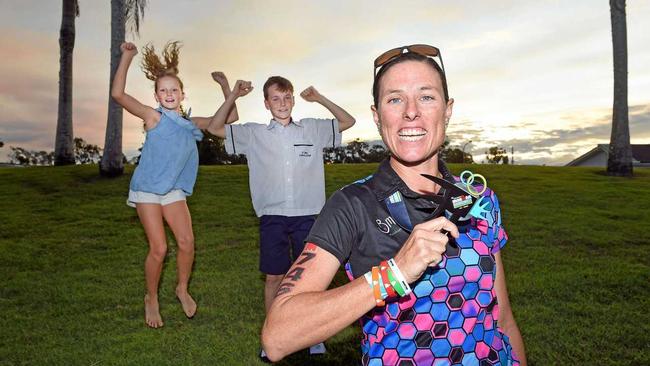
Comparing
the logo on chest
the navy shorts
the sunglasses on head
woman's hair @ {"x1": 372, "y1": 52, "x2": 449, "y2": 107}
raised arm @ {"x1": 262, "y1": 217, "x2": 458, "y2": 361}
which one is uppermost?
the sunglasses on head

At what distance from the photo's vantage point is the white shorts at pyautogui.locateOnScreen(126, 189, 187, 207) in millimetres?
6488

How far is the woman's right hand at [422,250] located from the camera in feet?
6.31

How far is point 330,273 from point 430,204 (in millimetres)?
601

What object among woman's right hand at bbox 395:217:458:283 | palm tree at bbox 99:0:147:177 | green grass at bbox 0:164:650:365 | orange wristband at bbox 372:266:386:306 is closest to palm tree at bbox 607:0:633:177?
green grass at bbox 0:164:650:365

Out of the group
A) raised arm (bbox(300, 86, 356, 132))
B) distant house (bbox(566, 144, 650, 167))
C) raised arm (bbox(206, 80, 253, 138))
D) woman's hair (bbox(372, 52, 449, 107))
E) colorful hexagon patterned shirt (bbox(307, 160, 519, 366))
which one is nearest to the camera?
colorful hexagon patterned shirt (bbox(307, 160, 519, 366))

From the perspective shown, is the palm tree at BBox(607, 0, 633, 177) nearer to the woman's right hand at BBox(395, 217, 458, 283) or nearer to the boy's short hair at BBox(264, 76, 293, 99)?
the boy's short hair at BBox(264, 76, 293, 99)

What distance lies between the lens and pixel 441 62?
2.66 m

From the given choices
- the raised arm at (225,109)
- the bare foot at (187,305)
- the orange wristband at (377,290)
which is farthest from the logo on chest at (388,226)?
the bare foot at (187,305)

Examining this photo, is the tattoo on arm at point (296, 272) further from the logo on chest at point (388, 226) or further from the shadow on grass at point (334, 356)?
the shadow on grass at point (334, 356)

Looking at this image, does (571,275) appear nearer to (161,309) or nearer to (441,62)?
(161,309)

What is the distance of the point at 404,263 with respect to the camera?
6.40ft

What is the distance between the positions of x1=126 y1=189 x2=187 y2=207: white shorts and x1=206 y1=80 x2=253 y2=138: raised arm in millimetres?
850

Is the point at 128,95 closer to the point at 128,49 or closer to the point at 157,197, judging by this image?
the point at 128,49

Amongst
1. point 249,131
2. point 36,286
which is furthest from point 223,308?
point 36,286
